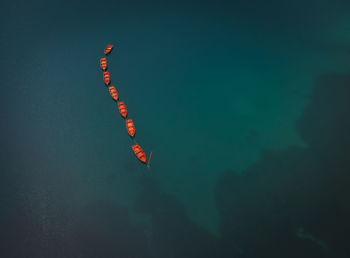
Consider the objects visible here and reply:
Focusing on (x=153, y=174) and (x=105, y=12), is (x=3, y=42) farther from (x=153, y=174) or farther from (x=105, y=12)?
(x=153, y=174)

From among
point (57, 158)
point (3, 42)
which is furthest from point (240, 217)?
point (3, 42)

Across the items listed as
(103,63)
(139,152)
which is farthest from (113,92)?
(139,152)

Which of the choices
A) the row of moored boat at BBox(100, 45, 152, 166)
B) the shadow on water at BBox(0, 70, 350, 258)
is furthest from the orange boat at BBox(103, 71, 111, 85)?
the shadow on water at BBox(0, 70, 350, 258)

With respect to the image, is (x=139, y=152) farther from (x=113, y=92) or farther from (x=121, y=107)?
(x=113, y=92)

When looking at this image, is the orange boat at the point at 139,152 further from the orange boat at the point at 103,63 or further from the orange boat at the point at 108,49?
the orange boat at the point at 108,49

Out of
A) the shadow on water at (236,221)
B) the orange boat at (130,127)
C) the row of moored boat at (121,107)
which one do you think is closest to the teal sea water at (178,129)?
the shadow on water at (236,221)

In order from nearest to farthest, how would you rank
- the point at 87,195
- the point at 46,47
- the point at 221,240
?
1. the point at 221,240
2. the point at 87,195
3. the point at 46,47
